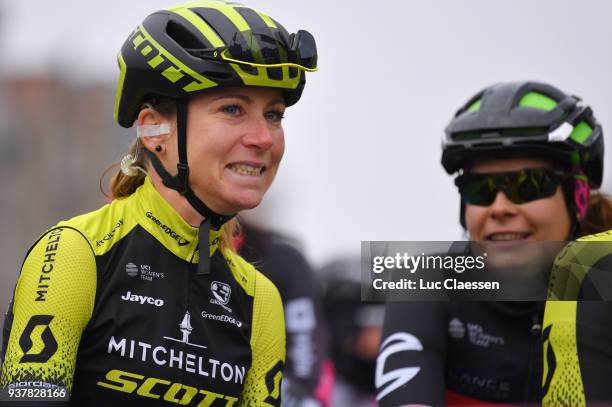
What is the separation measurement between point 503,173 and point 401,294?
0.81 metres

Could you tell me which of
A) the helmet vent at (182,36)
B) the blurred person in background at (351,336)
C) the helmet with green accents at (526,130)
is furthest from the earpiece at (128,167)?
the blurred person in background at (351,336)

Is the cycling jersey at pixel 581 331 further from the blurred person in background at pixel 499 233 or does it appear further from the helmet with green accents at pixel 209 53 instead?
the helmet with green accents at pixel 209 53

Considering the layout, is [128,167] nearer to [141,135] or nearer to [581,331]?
[141,135]

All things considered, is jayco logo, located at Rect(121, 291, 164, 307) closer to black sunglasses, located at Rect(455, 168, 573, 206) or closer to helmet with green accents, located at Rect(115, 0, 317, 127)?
helmet with green accents, located at Rect(115, 0, 317, 127)

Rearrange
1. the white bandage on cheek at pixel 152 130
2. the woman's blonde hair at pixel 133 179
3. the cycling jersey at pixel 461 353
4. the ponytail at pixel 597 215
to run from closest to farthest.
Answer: the white bandage on cheek at pixel 152 130
the woman's blonde hair at pixel 133 179
the cycling jersey at pixel 461 353
the ponytail at pixel 597 215

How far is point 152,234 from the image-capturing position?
463 centimetres

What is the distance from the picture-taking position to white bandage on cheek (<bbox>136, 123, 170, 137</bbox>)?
4.76 meters

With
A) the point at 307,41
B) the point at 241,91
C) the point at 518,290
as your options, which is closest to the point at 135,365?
the point at 241,91

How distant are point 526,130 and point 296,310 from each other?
3115 mm

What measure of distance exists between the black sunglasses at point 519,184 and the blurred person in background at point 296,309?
2.64 meters

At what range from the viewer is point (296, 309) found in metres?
8.56

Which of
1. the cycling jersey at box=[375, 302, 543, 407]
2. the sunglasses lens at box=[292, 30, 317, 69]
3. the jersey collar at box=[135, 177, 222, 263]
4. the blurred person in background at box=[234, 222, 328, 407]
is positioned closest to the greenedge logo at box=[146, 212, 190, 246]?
the jersey collar at box=[135, 177, 222, 263]

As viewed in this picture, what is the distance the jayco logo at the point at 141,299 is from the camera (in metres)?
4.41

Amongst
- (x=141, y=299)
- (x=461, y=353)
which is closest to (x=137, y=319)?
(x=141, y=299)
